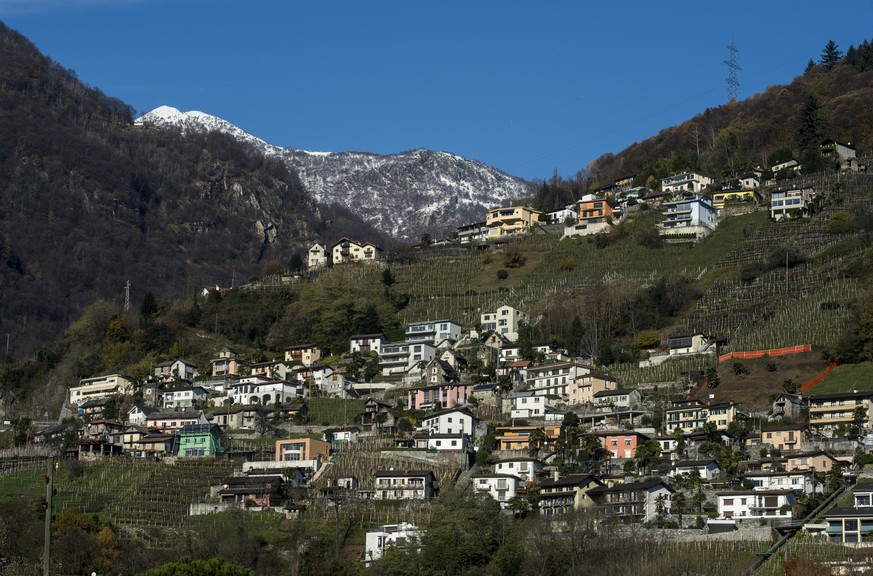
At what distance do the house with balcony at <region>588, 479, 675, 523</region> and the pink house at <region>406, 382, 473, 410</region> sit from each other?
20.7m

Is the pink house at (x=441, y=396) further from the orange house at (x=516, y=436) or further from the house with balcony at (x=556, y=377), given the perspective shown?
the orange house at (x=516, y=436)

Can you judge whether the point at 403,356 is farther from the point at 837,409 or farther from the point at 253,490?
the point at 837,409

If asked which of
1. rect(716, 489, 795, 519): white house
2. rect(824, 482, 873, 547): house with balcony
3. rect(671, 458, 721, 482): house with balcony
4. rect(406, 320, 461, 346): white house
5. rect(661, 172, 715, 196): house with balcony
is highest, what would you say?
rect(661, 172, 715, 196): house with balcony

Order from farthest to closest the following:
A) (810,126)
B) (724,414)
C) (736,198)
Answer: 1. (810,126)
2. (736,198)
3. (724,414)

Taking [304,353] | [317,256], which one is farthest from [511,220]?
[304,353]

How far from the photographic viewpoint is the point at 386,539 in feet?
218

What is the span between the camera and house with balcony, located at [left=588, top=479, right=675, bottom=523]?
220 ft

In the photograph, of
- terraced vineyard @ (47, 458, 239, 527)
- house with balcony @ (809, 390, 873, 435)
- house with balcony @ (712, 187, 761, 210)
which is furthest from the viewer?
house with balcony @ (712, 187, 761, 210)

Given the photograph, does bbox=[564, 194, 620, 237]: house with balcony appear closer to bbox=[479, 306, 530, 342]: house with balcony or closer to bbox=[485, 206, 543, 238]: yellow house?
bbox=[485, 206, 543, 238]: yellow house

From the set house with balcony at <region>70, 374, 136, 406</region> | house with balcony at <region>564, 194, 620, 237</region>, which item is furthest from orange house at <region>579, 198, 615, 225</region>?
house with balcony at <region>70, 374, 136, 406</region>

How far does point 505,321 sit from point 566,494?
3393cm

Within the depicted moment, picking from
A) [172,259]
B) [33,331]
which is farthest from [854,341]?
[172,259]

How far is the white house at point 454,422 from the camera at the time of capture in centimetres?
8200

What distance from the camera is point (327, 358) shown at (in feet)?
343
